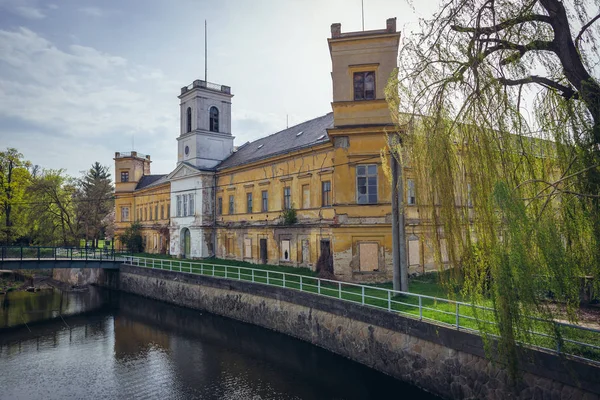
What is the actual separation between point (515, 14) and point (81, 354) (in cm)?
1932

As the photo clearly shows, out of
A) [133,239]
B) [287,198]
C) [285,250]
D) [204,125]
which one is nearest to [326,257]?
[285,250]

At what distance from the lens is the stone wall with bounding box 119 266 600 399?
8.35 metres

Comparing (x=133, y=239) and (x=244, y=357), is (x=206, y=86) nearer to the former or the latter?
(x=133, y=239)

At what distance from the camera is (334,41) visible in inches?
808

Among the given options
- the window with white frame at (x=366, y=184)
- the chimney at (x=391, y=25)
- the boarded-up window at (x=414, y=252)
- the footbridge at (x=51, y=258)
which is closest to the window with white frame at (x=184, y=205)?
the footbridge at (x=51, y=258)

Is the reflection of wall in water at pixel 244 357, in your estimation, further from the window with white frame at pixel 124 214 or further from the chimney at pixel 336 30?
the window with white frame at pixel 124 214

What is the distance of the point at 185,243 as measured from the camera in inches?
1448

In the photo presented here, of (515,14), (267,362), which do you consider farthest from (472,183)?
(267,362)

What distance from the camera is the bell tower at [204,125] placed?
36.8m

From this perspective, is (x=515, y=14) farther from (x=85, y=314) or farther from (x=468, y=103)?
(x=85, y=314)

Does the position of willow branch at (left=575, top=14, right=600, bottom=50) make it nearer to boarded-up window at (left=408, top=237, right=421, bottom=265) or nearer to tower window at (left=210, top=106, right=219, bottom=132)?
boarded-up window at (left=408, top=237, right=421, bottom=265)

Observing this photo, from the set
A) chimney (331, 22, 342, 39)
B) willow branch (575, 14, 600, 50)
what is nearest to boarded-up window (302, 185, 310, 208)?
chimney (331, 22, 342, 39)

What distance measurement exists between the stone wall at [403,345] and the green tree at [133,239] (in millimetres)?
26706

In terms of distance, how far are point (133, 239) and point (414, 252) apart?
1394 inches
